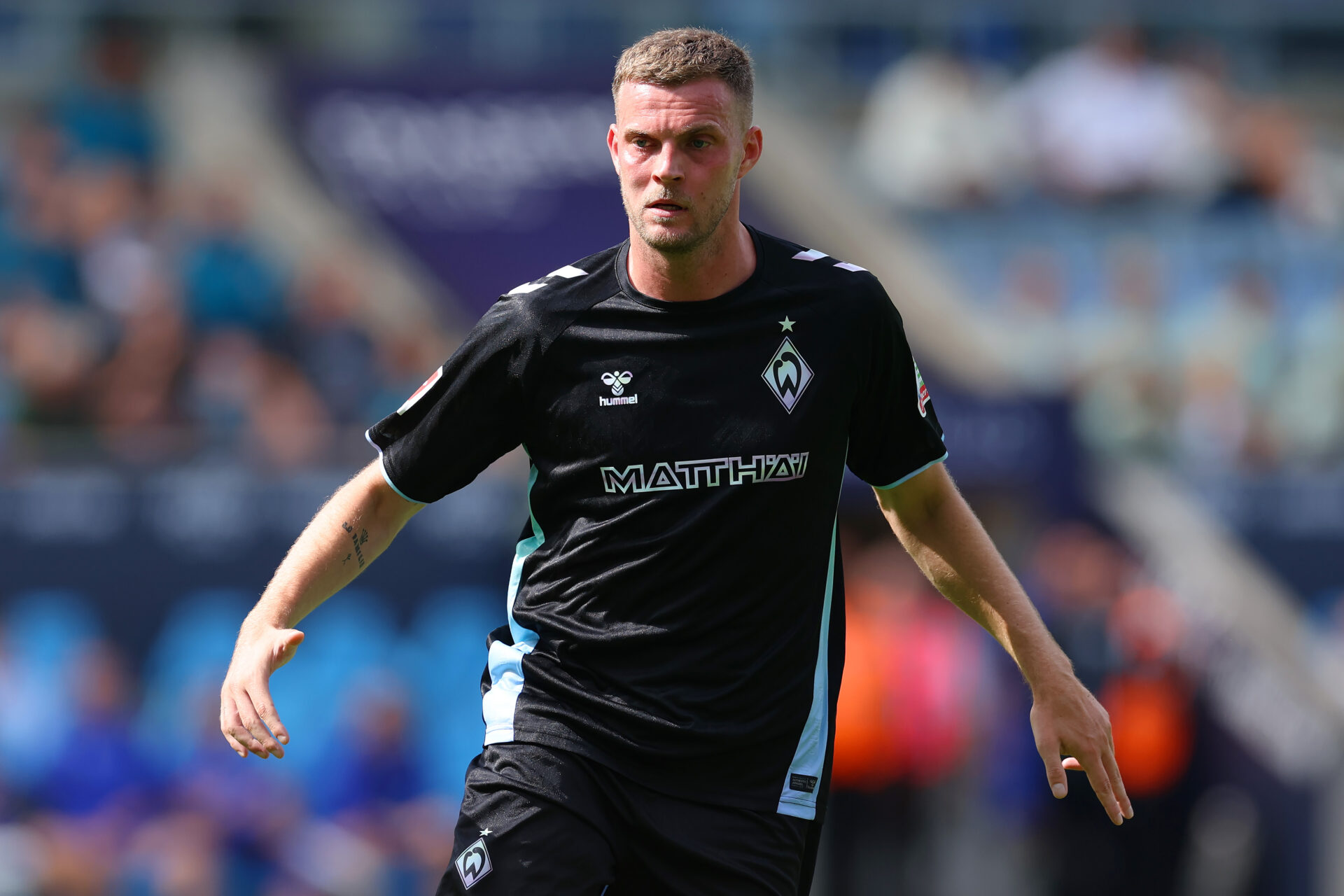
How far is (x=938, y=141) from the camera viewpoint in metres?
13.9

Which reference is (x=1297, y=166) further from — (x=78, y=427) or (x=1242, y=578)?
(x=78, y=427)

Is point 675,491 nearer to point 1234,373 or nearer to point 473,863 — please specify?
point 473,863

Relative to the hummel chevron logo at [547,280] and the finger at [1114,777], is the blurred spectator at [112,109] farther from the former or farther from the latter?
the finger at [1114,777]

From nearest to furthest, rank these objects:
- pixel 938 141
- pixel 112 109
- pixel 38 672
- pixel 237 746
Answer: pixel 237 746, pixel 38 672, pixel 112 109, pixel 938 141

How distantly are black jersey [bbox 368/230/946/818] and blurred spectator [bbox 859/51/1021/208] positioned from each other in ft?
32.7

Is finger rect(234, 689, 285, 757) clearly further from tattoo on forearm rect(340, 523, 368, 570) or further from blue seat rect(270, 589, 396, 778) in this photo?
blue seat rect(270, 589, 396, 778)

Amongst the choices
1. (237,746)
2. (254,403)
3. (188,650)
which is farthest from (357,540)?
(254,403)

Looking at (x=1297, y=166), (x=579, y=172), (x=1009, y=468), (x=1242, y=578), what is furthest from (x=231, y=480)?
(x=1297, y=166)

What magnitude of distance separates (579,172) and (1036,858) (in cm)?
573

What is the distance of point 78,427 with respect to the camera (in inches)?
436

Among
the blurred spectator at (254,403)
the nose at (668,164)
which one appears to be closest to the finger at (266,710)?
the nose at (668,164)

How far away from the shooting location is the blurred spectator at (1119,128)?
45.8 ft

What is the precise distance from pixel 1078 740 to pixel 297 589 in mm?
1863

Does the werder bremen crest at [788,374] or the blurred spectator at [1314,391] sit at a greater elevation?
the werder bremen crest at [788,374]
